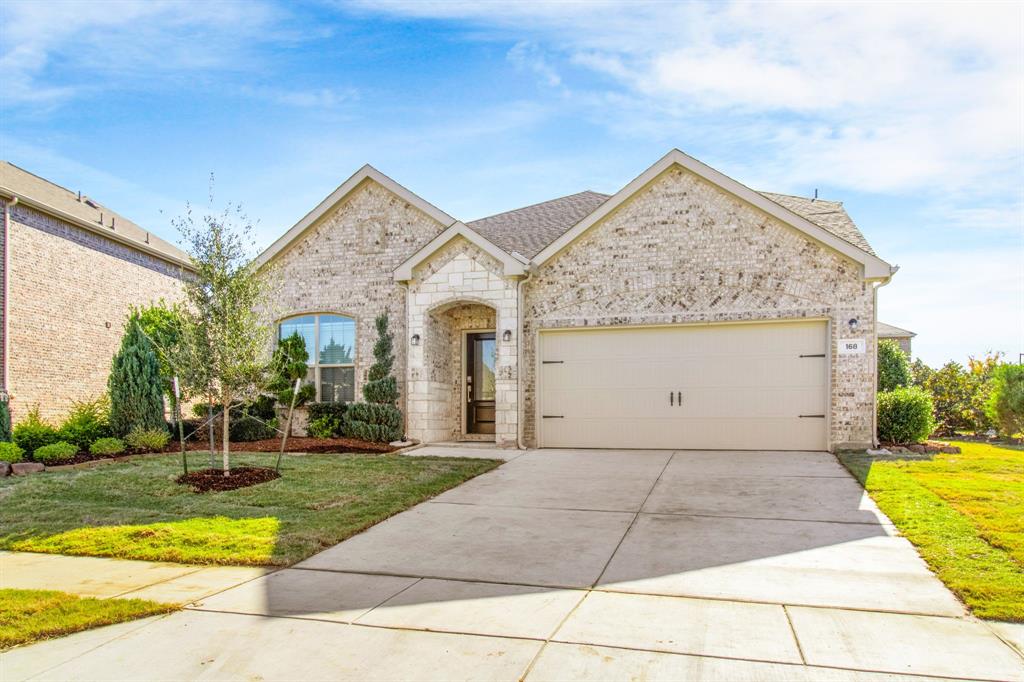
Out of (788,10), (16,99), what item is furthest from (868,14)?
(16,99)

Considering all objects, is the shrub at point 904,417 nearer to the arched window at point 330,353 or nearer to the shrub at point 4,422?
the arched window at point 330,353

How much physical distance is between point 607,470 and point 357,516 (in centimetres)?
444

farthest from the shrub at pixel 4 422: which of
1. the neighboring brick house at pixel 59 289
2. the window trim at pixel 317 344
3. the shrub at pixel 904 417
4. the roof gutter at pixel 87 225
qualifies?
the shrub at pixel 904 417

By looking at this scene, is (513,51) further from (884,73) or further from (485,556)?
(485,556)

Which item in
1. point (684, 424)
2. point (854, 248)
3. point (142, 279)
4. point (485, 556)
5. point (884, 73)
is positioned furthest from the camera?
point (142, 279)

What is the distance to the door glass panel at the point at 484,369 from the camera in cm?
1568

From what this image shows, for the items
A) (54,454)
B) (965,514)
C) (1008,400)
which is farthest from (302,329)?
(1008,400)

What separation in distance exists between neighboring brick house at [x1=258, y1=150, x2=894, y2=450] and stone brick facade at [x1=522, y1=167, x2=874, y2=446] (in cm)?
3

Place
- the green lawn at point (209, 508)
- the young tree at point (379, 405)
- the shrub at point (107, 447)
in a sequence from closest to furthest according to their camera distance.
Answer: the green lawn at point (209, 508) → the shrub at point (107, 447) → the young tree at point (379, 405)

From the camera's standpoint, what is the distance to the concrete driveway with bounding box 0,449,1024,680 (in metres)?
3.88

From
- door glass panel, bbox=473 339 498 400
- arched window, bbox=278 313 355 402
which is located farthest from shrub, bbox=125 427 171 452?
door glass panel, bbox=473 339 498 400

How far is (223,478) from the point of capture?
9.82 metres

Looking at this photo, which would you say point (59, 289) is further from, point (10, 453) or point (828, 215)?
point (828, 215)

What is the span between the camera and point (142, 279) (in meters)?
21.1
